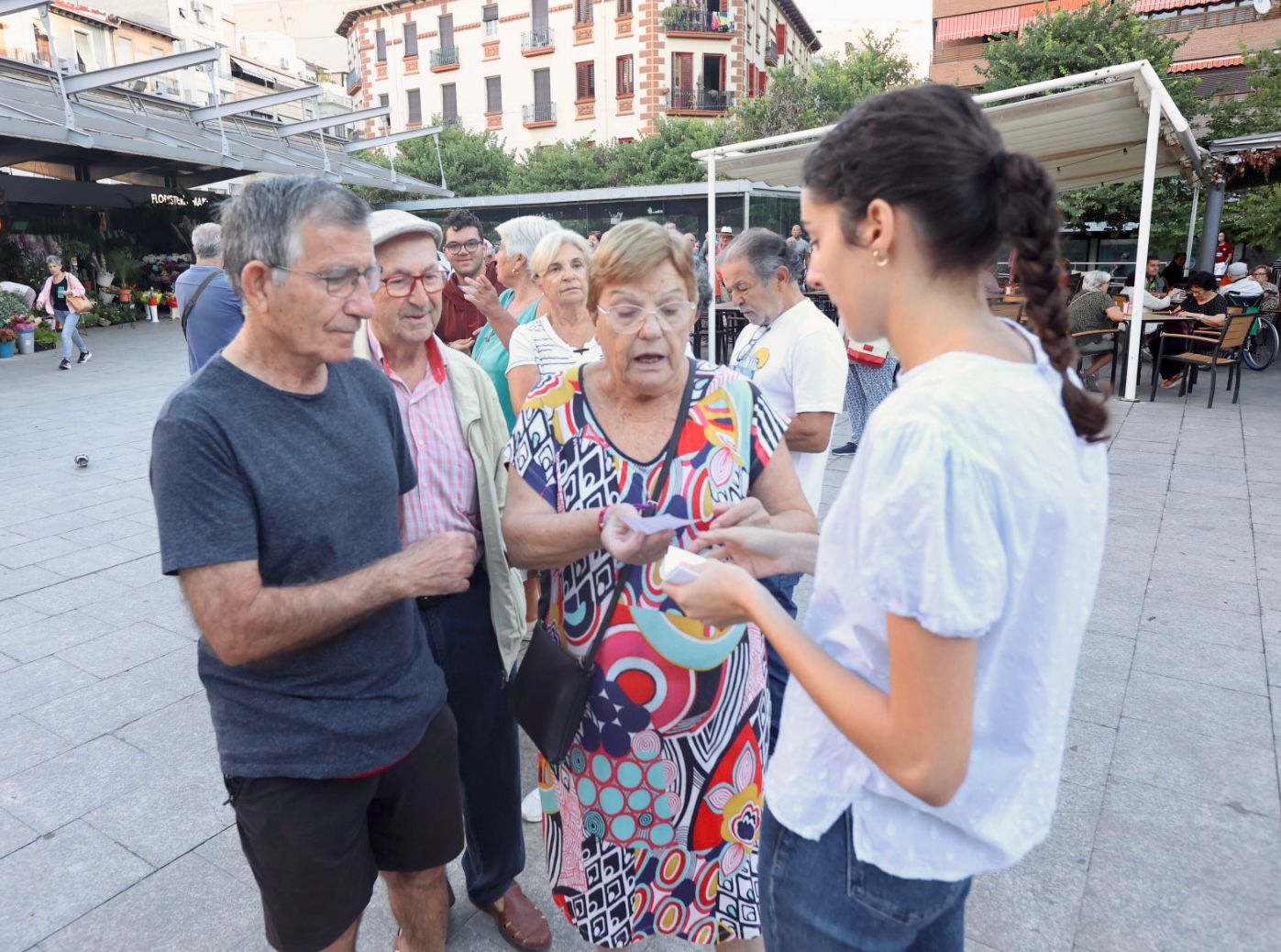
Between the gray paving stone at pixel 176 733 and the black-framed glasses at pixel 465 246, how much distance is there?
2551 millimetres

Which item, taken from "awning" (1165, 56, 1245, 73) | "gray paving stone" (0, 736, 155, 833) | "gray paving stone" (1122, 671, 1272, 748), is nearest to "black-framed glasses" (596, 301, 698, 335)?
"gray paving stone" (0, 736, 155, 833)

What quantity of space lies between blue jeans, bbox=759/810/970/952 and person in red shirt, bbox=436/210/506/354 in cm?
352

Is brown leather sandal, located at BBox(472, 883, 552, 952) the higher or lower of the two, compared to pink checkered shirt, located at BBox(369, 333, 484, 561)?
lower

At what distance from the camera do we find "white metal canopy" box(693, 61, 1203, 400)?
798 centimetres

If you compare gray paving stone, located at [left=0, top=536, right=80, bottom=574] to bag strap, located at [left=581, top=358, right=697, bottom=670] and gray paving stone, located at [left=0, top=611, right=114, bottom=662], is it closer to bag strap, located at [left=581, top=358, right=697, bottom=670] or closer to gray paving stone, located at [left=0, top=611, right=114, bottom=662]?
gray paving stone, located at [left=0, top=611, right=114, bottom=662]

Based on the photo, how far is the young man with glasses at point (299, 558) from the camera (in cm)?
147

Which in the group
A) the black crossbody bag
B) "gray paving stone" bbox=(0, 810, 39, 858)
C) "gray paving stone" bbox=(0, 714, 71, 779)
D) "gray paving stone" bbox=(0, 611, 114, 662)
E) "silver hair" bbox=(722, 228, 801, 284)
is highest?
"silver hair" bbox=(722, 228, 801, 284)

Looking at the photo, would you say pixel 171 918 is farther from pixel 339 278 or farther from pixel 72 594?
pixel 72 594

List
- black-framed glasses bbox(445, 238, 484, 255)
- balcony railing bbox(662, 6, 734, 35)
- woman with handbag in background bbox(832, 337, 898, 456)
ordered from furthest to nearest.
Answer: balcony railing bbox(662, 6, 734, 35)
woman with handbag in background bbox(832, 337, 898, 456)
black-framed glasses bbox(445, 238, 484, 255)

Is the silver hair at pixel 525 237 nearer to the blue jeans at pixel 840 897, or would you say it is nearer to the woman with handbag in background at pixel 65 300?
the blue jeans at pixel 840 897

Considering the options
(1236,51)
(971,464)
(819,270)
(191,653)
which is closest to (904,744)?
(971,464)

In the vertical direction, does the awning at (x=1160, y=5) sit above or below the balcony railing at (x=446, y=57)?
below

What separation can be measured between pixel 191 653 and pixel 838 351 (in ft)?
10.3

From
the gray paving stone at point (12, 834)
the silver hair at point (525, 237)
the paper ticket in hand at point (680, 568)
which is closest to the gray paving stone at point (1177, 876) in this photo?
the paper ticket in hand at point (680, 568)
